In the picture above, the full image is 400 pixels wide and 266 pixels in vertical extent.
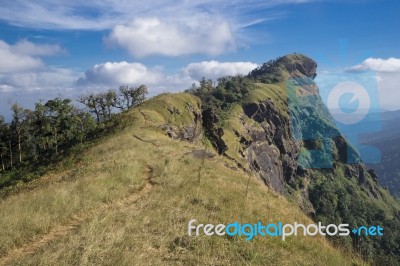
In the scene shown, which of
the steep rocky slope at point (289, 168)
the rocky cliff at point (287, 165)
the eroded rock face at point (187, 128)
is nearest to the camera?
the eroded rock face at point (187, 128)

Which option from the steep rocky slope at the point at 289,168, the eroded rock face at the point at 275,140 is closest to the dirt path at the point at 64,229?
the steep rocky slope at the point at 289,168

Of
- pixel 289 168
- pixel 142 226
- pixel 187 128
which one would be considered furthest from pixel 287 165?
pixel 142 226

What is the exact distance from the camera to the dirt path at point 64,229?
354 inches

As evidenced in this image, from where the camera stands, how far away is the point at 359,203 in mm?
177375

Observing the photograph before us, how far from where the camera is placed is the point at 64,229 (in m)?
10.9

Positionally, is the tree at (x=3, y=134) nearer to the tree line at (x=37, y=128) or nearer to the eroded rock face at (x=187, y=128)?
the tree line at (x=37, y=128)

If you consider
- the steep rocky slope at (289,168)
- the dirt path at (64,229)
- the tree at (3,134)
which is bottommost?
the steep rocky slope at (289,168)

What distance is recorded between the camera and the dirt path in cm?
899

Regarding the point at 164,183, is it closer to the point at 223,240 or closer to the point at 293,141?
the point at 223,240

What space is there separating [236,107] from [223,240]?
149267 millimetres

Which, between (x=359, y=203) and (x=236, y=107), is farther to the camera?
(x=359, y=203)

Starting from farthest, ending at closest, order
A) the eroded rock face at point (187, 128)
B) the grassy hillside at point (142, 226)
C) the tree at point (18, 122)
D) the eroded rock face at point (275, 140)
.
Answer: the eroded rock face at point (275, 140)
the tree at point (18, 122)
the eroded rock face at point (187, 128)
the grassy hillside at point (142, 226)

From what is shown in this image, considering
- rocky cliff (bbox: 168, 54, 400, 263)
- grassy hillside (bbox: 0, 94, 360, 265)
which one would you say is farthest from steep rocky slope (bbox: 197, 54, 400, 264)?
grassy hillside (bbox: 0, 94, 360, 265)

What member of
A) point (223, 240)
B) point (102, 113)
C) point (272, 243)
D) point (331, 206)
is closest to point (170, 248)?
point (223, 240)
